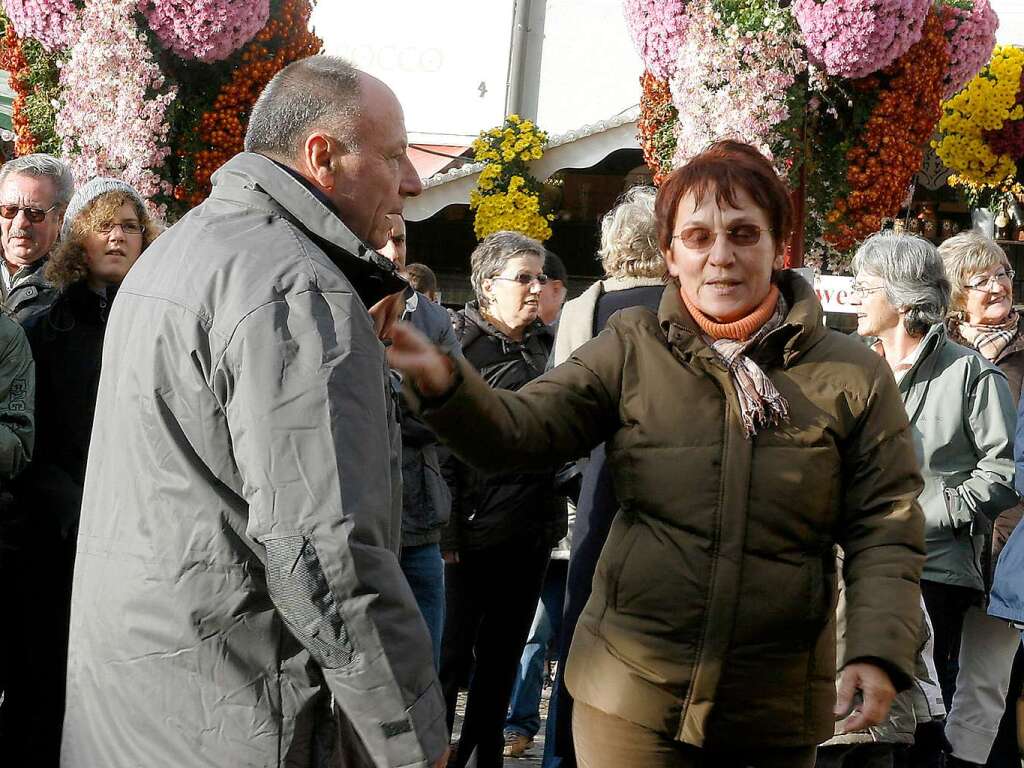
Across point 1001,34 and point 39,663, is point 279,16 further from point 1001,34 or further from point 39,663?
point 1001,34

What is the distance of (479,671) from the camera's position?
507cm

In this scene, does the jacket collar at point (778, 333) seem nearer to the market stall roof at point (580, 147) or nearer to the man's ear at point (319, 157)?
the man's ear at point (319, 157)

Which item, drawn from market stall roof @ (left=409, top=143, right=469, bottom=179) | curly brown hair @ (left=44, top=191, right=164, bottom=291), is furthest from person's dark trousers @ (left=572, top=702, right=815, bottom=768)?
market stall roof @ (left=409, top=143, right=469, bottom=179)

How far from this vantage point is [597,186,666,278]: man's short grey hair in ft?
14.2

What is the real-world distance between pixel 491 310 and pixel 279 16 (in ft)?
15.6

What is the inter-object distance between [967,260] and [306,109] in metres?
4.17

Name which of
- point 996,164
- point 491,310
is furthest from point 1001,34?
point 491,310

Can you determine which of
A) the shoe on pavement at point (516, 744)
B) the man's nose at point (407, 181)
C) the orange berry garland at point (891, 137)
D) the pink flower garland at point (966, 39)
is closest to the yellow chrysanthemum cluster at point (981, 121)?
the pink flower garland at point (966, 39)

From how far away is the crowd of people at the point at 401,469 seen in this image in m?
2.02

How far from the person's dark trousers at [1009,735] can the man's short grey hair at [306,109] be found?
4020 mm

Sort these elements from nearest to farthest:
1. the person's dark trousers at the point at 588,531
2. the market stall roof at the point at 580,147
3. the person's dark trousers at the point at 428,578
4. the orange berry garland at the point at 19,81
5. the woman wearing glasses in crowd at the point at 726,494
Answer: the woman wearing glasses in crowd at the point at 726,494
the person's dark trousers at the point at 588,531
the person's dark trousers at the point at 428,578
the orange berry garland at the point at 19,81
the market stall roof at the point at 580,147

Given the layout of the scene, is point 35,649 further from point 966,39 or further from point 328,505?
point 966,39

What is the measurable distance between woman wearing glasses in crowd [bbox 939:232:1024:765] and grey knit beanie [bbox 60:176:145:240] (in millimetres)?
3390

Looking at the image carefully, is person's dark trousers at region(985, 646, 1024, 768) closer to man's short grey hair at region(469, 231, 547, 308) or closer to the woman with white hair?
the woman with white hair
